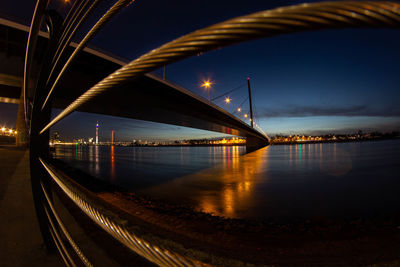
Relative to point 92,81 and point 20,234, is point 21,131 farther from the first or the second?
point 20,234

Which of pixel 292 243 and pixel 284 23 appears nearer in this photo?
pixel 284 23

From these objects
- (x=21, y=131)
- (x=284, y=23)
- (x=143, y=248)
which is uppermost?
(x=21, y=131)

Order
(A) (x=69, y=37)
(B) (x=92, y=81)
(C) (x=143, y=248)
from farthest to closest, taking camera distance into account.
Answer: (B) (x=92, y=81)
(A) (x=69, y=37)
(C) (x=143, y=248)

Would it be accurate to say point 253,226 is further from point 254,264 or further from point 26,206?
point 26,206

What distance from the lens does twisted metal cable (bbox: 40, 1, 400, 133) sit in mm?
325

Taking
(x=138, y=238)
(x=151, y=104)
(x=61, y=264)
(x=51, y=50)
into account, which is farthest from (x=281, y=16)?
(x=151, y=104)

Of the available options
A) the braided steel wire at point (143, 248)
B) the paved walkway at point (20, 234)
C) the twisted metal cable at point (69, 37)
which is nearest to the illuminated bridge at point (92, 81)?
the paved walkway at point (20, 234)

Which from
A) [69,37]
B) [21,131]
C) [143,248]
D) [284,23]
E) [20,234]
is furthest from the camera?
[21,131]

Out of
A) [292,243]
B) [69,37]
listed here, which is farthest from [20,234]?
[292,243]

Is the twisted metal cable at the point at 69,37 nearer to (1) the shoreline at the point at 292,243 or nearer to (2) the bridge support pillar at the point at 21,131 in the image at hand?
(1) the shoreline at the point at 292,243

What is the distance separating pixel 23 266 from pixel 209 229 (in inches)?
111

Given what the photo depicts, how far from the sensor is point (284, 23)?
393mm

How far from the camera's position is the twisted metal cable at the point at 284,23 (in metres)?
0.33

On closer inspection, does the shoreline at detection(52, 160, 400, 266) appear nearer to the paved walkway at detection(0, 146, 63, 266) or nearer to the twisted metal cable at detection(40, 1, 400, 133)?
the paved walkway at detection(0, 146, 63, 266)
